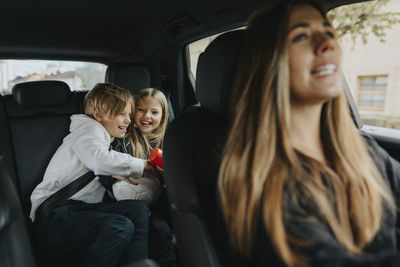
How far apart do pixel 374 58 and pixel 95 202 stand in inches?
88.8

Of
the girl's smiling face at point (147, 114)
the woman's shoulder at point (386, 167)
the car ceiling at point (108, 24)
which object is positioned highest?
the car ceiling at point (108, 24)

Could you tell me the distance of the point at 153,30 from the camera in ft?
8.41

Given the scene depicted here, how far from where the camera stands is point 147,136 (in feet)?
7.09

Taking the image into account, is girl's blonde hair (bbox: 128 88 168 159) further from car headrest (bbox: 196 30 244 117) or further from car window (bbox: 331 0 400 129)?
car window (bbox: 331 0 400 129)

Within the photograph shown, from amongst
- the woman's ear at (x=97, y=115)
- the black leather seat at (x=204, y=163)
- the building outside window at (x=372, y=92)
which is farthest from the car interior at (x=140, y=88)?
the building outside window at (x=372, y=92)

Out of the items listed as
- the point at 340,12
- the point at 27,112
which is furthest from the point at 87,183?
the point at 340,12

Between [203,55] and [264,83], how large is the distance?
0.35 m

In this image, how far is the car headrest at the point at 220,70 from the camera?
1.02 meters

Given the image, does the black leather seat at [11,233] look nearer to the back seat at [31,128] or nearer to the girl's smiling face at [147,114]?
the back seat at [31,128]

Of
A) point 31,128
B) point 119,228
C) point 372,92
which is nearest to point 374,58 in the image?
point 372,92

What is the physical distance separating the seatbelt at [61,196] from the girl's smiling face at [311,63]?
1.26m

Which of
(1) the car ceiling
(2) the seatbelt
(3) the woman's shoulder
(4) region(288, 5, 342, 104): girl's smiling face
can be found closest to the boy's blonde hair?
(2) the seatbelt

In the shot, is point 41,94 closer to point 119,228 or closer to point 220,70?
point 119,228

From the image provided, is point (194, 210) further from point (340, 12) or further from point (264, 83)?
point (340, 12)
